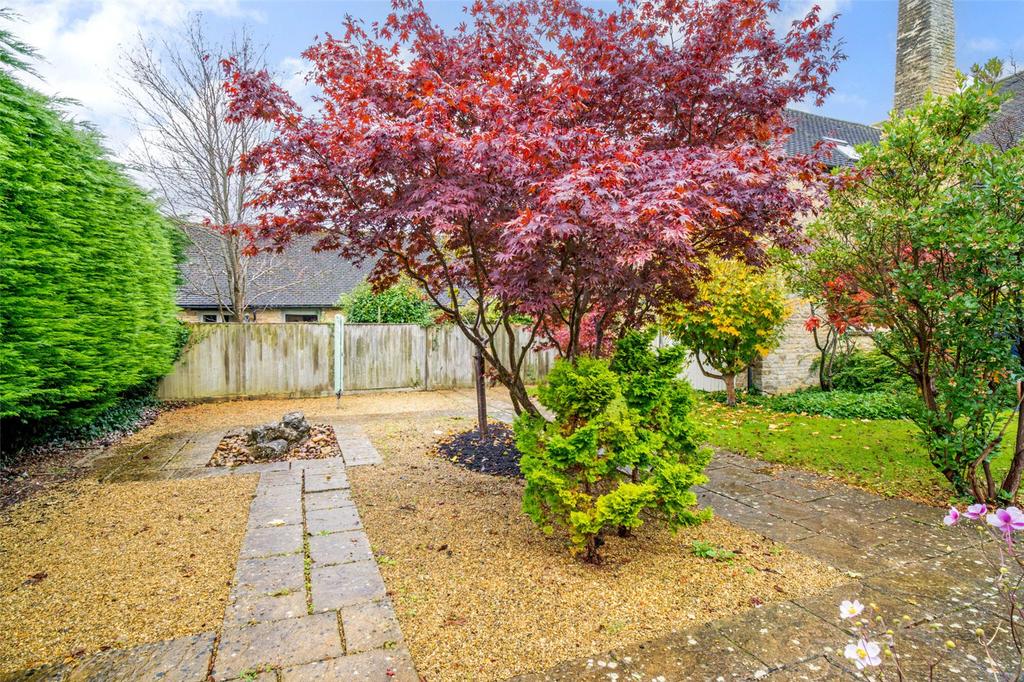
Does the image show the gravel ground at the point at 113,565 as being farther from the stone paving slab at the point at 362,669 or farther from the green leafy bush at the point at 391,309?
the green leafy bush at the point at 391,309

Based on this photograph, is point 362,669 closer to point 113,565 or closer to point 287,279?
point 113,565

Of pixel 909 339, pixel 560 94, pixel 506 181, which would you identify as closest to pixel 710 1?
pixel 560 94

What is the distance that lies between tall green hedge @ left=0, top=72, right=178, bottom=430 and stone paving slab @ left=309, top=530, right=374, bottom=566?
2933 mm

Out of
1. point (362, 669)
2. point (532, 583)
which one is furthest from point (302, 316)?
point (362, 669)

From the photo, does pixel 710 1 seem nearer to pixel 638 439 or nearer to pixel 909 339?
pixel 909 339

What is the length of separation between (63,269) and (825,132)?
1557 centimetres

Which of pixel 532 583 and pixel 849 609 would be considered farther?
pixel 532 583

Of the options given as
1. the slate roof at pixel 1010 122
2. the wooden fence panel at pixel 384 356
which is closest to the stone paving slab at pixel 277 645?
the wooden fence panel at pixel 384 356

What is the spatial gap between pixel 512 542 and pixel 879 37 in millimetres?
14402

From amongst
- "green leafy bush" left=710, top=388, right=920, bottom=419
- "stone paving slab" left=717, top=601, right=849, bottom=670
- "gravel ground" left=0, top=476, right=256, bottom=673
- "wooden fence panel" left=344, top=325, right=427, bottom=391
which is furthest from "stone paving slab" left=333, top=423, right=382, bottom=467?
"green leafy bush" left=710, top=388, right=920, bottom=419

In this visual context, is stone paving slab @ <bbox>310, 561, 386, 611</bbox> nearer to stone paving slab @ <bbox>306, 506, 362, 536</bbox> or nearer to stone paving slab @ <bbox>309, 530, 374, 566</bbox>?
stone paving slab @ <bbox>309, 530, 374, 566</bbox>

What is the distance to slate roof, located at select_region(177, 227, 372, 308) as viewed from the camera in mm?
13914

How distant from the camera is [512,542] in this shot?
3.25m

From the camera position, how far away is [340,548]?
124 inches
